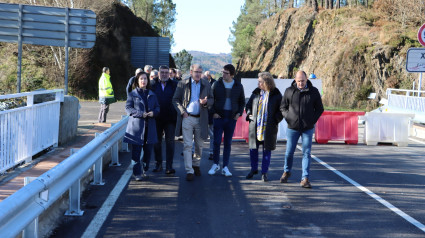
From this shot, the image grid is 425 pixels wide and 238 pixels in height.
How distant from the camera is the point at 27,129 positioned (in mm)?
8570

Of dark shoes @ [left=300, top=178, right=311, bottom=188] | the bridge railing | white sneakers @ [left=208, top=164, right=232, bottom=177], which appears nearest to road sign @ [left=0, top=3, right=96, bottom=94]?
the bridge railing

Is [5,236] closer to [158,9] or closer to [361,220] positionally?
[361,220]

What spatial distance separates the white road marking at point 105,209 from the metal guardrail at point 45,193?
0.30 m

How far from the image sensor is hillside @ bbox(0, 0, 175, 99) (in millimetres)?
33938

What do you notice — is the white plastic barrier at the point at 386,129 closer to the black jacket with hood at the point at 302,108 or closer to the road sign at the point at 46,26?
the black jacket with hood at the point at 302,108

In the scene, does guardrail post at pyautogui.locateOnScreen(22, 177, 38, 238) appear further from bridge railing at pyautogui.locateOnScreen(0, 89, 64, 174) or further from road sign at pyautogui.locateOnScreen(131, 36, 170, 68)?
road sign at pyautogui.locateOnScreen(131, 36, 170, 68)

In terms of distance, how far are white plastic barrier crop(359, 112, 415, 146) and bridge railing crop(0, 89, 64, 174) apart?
28.1 feet

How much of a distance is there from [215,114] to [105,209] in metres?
3.07

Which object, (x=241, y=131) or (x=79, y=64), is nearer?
(x=241, y=131)

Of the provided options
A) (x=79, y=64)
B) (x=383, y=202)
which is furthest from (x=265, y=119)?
(x=79, y=64)

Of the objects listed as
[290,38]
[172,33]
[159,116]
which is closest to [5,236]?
[159,116]

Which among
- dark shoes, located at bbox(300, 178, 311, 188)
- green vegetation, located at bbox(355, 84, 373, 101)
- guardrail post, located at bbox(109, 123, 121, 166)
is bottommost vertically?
dark shoes, located at bbox(300, 178, 311, 188)

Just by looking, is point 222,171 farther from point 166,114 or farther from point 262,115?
point 166,114

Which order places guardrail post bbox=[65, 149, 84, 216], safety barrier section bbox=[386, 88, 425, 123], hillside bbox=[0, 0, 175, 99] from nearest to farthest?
1. guardrail post bbox=[65, 149, 84, 216]
2. safety barrier section bbox=[386, 88, 425, 123]
3. hillside bbox=[0, 0, 175, 99]
